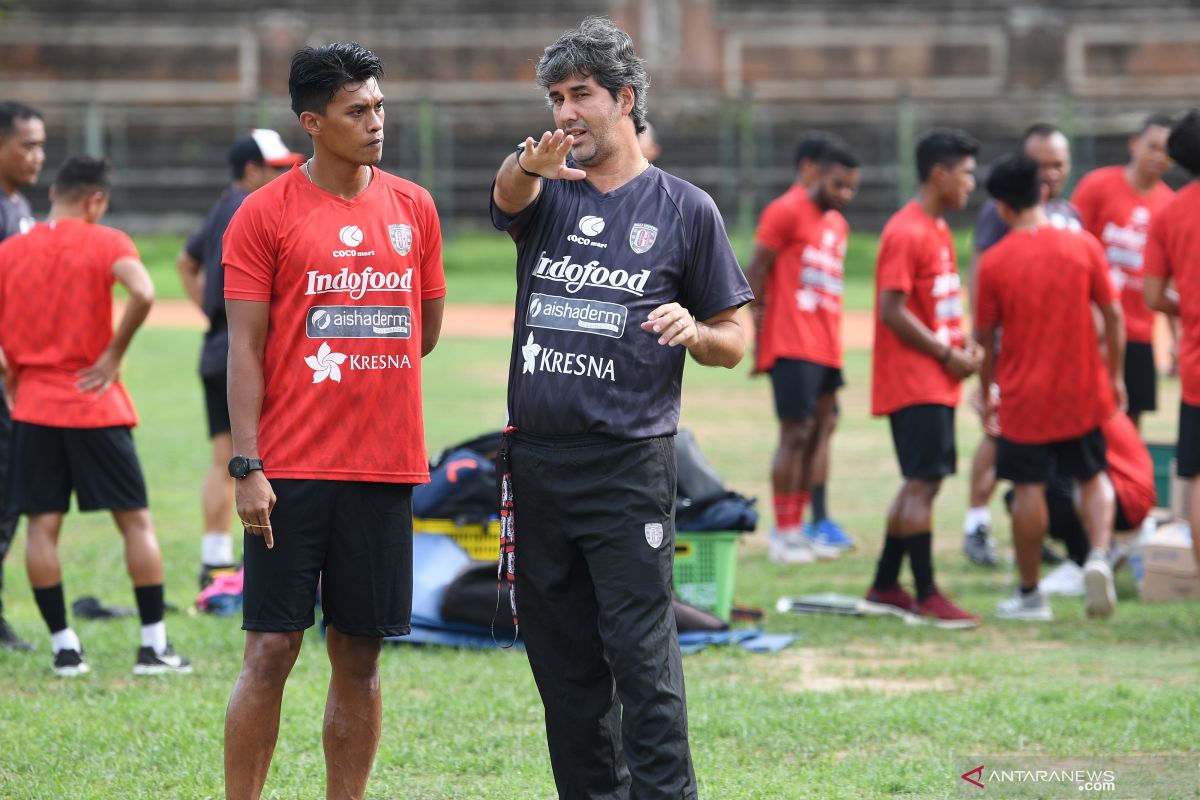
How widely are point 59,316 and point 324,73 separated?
289 cm

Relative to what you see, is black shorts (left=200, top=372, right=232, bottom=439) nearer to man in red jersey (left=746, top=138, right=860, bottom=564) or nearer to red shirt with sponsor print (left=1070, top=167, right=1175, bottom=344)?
man in red jersey (left=746, top=138, right=860, bottom=564)

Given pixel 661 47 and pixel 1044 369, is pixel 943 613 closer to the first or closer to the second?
pixel 1044 369

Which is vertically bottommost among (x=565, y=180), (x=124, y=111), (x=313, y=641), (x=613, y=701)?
(x=313, y=641)

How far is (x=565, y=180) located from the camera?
473 cm

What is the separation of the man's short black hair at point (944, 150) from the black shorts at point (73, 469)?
4.33 meters

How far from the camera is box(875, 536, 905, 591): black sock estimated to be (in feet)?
27.2

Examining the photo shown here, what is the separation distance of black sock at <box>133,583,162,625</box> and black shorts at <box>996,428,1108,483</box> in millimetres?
4281

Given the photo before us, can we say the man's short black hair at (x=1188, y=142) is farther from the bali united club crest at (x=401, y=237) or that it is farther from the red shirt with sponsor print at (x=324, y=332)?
the red shirt with sponsor print at (x=324, y=332)

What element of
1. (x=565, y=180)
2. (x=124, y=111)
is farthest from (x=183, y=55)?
(x=565, y=180)

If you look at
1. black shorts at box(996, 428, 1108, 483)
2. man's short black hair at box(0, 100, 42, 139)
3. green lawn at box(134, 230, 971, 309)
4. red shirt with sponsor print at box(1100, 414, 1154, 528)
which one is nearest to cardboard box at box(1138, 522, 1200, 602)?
red shirt with sponsor print at box(1100, 414, 1154, 528)

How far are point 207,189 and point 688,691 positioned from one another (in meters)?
30.4

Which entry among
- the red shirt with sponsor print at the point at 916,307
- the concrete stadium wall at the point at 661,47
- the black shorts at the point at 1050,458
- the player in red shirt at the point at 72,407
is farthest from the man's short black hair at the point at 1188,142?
the concrete stadium wall at the point at 661,47

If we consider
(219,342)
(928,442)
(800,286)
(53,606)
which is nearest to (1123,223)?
(800,286)

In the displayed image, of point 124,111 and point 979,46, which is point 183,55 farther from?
point 979,46
